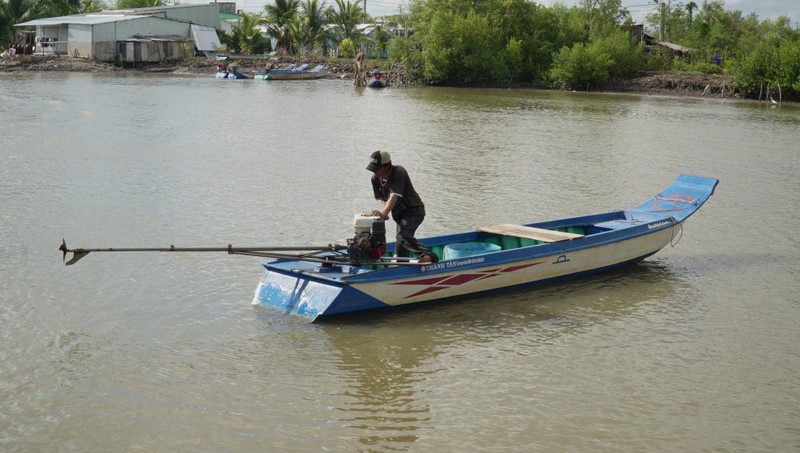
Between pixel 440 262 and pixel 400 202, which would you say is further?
pixel 400 202

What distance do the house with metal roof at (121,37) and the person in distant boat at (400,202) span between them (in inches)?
2258

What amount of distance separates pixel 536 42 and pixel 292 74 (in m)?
17.1

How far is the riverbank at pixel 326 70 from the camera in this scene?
49156 mm

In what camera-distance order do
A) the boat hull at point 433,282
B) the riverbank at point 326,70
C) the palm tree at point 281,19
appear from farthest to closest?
the palm tree at point 281,19
the riverbank at point 326,70
the boat hull at point 433,282

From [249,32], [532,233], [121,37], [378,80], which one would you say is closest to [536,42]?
[378,80]

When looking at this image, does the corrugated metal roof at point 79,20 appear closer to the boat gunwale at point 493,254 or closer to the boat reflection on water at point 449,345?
the boat gunwale at point 493,254

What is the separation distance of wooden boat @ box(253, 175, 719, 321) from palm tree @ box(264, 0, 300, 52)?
5997 centimetres

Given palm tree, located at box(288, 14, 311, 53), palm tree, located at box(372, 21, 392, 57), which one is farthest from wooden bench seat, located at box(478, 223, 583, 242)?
palm tree, located at box(372, 21, 392, 57)

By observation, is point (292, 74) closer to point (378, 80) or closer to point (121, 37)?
point (378, 80)

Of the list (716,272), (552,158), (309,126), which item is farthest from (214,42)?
(716,272)

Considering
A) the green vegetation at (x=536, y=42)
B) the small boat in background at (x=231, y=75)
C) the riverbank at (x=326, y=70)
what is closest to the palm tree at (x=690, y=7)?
the green vegetation at (x=536, y=42)

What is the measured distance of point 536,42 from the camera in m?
58.5

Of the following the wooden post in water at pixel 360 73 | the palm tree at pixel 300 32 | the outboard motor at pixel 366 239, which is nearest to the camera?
the outboard motor at pixel 366 239

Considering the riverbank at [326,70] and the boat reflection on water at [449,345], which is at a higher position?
the riverbank at [326,70]
